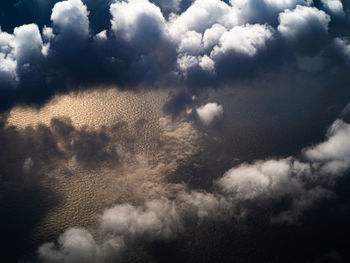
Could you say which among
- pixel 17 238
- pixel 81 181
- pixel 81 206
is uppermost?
pixel 81 181

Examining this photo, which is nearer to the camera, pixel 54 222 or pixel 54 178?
pixel 54 222

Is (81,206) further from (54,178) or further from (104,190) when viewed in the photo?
(54,178)

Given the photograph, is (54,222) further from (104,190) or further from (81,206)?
(104,190)

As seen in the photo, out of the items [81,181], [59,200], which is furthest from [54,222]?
[81,181]

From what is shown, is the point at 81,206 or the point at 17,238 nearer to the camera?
the point at 17,238

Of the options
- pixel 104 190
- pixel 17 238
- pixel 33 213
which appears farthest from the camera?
pixel 104 190

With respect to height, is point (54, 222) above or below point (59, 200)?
below

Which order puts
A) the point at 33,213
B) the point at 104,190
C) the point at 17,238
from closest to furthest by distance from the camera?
the point at 17,238, the point at 33,213, the point at 104,190

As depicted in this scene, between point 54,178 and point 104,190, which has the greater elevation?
point 54,178

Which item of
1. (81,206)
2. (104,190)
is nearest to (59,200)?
(81,206)
